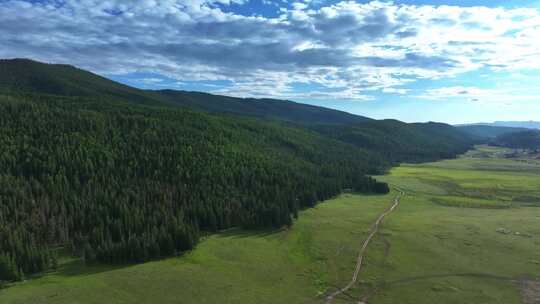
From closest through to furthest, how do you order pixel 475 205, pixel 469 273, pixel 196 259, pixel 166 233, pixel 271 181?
pixel 469 273 → pixel 196 259 → pixel 166 233 → pixel 475 205 → pixel 271 181

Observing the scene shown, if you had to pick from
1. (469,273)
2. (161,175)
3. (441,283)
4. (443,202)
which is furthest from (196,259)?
(443,202)

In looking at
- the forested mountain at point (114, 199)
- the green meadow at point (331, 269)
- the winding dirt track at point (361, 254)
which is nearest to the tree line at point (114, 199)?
the forested mountain at point (114, 199)

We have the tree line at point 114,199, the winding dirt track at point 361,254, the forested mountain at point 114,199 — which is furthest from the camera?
the forested mountain at point 114,199

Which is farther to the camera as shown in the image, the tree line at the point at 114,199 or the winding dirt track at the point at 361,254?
the tree line at the point at 114,199

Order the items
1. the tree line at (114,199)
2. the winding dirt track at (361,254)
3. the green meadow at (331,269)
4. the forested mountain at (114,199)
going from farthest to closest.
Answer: the forested mountain at (114,199), the tree line at (114,199), the winding dirt track at (361,254), the green meadow at (331,269)

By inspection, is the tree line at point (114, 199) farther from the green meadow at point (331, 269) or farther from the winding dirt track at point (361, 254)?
the winding dirt track at point (361, 254)

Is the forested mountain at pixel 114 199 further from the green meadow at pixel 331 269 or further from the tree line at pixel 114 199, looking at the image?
the green meadow at pixel 331 269

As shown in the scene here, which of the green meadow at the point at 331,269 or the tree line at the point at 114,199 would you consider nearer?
the green meadow at the point at 331,269

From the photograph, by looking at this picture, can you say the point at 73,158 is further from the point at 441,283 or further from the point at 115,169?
the point at 441,283

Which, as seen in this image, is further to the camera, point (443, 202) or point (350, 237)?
point (443, 202)
